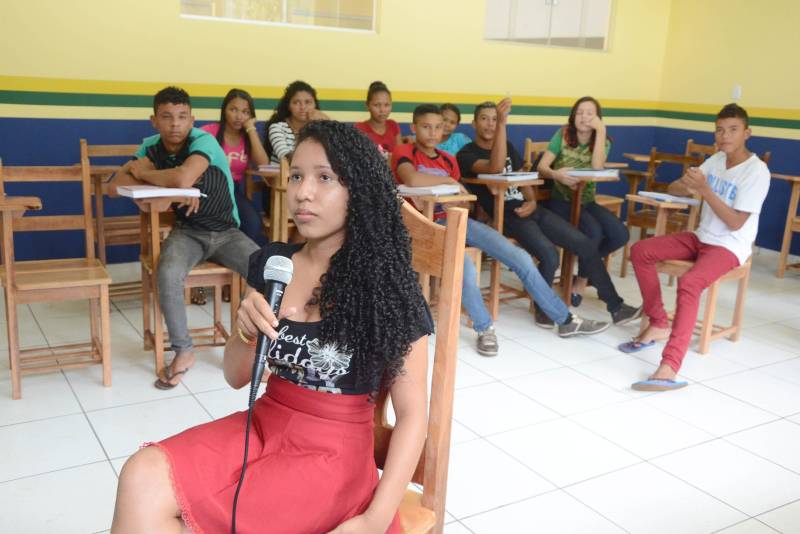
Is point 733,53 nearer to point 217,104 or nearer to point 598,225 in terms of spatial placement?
point 598,225

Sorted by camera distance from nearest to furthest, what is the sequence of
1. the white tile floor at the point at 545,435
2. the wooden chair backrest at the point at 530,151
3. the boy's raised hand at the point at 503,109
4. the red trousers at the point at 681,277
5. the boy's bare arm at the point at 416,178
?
the white tile floor at the point at 545,435
the red trousers at the point at 681,277
the boy's bare arm at the point at 416,178
the boy's raised hand at the point at 503,109
the wooden chair backrest at the point at 530,151

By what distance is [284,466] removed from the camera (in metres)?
1.27

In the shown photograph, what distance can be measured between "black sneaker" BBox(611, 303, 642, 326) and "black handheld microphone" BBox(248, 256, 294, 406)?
3.27 metres

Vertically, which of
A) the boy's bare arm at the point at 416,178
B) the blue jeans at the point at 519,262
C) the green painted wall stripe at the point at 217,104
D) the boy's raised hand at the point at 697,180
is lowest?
the blue jeans at the point at 519,262

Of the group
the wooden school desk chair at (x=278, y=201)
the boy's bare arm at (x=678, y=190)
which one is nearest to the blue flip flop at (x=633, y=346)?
the boy's bare arm at (x=678, y=190)

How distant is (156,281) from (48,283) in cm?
44

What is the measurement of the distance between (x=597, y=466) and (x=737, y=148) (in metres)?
1.90

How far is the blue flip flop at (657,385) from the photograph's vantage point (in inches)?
127

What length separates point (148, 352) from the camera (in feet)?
11.2


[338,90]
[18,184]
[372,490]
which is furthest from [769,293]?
[18,184]

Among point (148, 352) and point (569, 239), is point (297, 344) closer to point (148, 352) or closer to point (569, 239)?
point (148, 352)

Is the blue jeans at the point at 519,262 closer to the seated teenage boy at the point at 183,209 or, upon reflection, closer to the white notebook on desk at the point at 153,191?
the seated teenage boy at the point at 183,209

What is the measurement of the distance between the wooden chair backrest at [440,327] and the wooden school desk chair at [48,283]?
6.06 ft

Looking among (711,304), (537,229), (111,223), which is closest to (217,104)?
(111,223)
